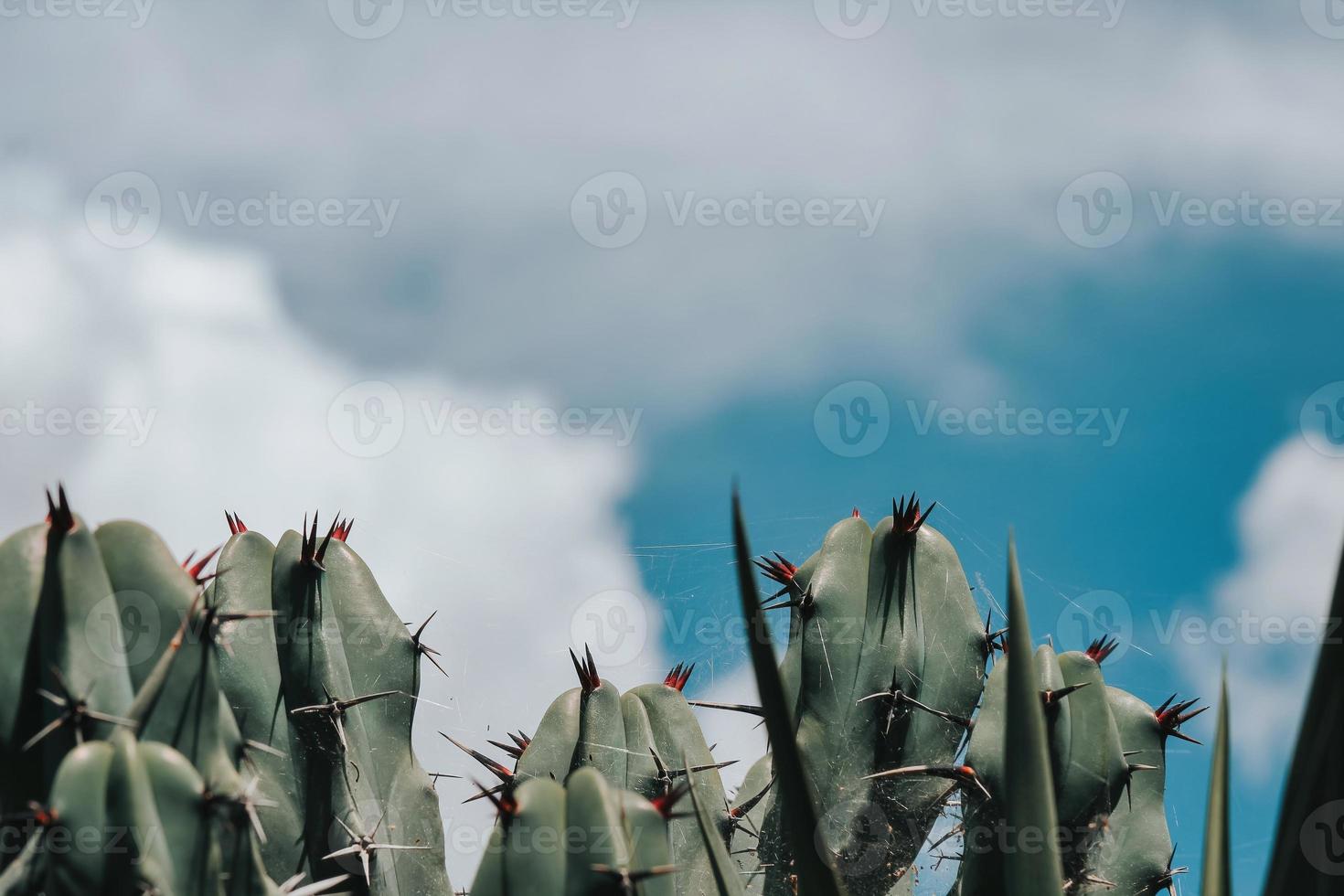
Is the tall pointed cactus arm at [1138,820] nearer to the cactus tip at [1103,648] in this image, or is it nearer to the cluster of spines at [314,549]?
the cactus tip at [1103,648]

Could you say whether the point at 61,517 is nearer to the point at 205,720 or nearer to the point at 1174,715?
the point at 205,720

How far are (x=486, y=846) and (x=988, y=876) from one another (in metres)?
1.42

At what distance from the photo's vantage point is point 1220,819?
2443 millimetres

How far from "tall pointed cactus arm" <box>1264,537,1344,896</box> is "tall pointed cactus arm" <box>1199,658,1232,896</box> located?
0.26 meters

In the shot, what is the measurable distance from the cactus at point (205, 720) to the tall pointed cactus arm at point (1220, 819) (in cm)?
193

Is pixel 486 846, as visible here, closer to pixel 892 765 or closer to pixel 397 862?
pixel 397 862

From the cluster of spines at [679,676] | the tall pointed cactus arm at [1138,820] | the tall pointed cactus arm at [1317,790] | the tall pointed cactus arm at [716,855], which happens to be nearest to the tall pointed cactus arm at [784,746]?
the tall pointed cactus arm at [716,855]

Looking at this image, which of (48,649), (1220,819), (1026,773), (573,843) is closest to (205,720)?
(48,649)

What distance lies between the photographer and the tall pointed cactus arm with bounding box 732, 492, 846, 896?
188cm

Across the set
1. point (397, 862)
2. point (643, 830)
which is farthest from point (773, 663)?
point (397, 862)

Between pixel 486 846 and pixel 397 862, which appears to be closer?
pixel 486 846

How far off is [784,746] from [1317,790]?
0.93 m

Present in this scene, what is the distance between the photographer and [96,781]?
86.2 inches

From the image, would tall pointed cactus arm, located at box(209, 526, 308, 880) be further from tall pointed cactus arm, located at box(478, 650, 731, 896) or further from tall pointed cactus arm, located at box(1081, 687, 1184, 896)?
tall pointed cactus arm, located at box(1081, 687, 1184, 896)
